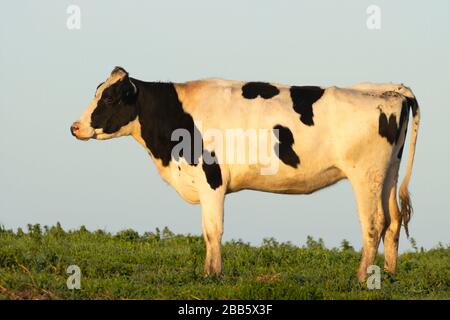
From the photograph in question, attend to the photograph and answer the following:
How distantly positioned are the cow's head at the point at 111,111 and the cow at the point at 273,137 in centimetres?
2

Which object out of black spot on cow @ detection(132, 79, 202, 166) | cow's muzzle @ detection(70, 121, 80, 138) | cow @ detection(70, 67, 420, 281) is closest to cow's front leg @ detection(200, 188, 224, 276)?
cow @ detection(70, 67, 420, 281)

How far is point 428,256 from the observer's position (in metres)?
20.3

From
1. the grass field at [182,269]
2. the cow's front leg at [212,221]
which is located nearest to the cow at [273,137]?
the cow's front leg at [212,221]

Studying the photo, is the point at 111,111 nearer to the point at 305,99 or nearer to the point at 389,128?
the point at 305,99

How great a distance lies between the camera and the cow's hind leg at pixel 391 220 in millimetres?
17406

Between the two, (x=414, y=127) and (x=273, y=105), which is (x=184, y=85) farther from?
(x=414, y=127)

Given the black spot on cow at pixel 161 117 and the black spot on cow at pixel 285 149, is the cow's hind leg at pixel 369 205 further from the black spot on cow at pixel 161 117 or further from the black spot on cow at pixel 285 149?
the black spot on cow at pixel 161 117

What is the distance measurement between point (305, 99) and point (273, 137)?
0.85 m

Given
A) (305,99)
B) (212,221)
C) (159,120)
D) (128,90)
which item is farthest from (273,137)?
(128,90)

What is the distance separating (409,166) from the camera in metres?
17.7

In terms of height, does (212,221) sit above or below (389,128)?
below
